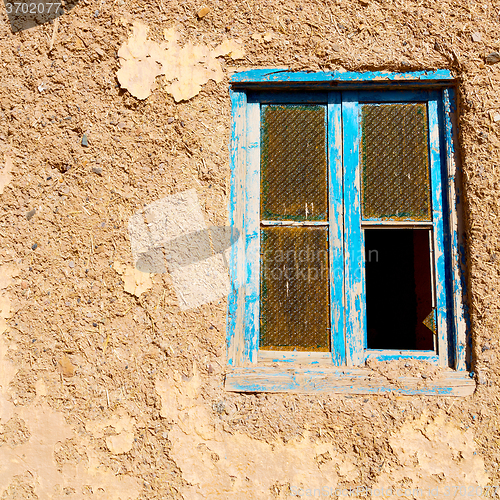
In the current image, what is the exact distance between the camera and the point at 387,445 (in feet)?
5.38

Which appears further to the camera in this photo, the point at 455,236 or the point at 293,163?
the point at 293,163

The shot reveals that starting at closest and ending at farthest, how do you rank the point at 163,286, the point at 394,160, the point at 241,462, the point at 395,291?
the point at 241,462, the point at 163,286, the point at 394,160, the point at 395,291

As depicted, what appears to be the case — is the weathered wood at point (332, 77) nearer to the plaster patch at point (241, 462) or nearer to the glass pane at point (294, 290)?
the glass pane at point (294, 290)

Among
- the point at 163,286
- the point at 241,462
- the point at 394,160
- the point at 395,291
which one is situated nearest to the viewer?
the point at 241,462

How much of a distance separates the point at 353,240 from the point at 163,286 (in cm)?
81

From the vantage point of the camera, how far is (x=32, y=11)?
191 centimetres

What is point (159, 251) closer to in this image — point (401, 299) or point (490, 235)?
point (490, 235)

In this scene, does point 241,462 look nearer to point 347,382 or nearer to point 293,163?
point 347,382

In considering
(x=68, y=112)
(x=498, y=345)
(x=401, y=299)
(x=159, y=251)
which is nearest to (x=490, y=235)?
(x=498, y=345)

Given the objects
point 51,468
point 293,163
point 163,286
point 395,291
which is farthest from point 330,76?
point 395,291

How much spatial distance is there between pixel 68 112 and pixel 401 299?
12.1ft

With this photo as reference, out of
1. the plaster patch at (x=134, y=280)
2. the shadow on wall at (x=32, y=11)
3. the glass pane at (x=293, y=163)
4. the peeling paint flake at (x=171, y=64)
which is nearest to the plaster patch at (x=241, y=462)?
the plaster patch at (x=134, y=280)

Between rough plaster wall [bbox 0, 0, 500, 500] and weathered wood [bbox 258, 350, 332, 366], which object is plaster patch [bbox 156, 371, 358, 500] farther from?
weathered wood [bbox 258, 350, 332, 366]

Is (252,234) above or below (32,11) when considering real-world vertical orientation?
below
